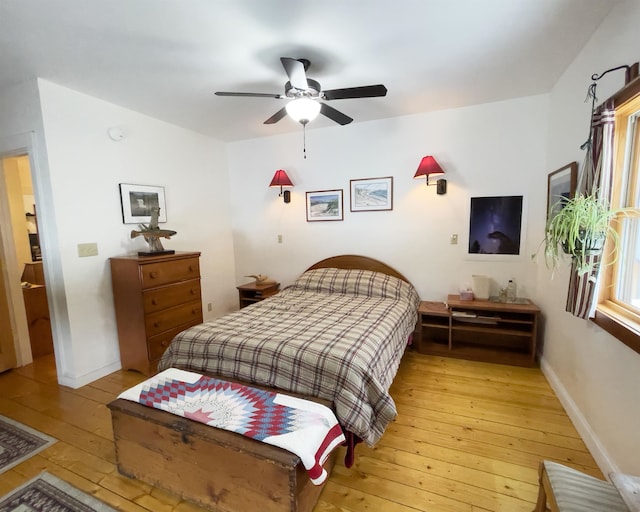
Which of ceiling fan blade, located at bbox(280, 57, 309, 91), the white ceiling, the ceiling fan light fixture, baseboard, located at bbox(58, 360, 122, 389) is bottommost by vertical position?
baseboard, located at bbox(58, 360, 122, 389)

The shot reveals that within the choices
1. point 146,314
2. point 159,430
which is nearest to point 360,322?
point 159,430

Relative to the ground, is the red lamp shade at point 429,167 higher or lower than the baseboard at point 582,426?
higher

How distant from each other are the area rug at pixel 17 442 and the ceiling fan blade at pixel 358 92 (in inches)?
116

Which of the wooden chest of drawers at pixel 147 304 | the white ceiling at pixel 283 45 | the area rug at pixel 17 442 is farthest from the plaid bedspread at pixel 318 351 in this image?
the white ceiling at pixel 283 45

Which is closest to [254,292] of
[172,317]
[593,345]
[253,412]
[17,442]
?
[172,317]

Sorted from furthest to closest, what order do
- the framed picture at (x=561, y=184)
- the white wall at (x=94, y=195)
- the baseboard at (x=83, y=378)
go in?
the baseboard at (x=83, y=378) → the white wall at (x=94, y=195) → the framed picture at (x=561, y=184)

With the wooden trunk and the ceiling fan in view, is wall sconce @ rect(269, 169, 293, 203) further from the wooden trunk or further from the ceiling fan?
the wooden trunk

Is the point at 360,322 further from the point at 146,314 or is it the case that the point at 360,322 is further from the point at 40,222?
the point at 40,222

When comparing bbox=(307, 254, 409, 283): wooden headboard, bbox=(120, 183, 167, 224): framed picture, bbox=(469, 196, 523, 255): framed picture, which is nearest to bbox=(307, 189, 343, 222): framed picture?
bbox=(307, 254, 409, 283): wooden headboard

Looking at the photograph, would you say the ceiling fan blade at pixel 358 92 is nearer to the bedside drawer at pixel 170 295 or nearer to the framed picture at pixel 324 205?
the framed picture at pixel 324 205

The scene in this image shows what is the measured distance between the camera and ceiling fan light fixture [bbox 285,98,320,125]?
2078 mm

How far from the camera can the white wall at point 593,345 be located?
1.51m

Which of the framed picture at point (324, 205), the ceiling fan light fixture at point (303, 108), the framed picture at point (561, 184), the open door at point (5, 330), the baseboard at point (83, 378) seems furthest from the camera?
the framed picture at point (324, 205)

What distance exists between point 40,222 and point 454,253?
3872 mm
